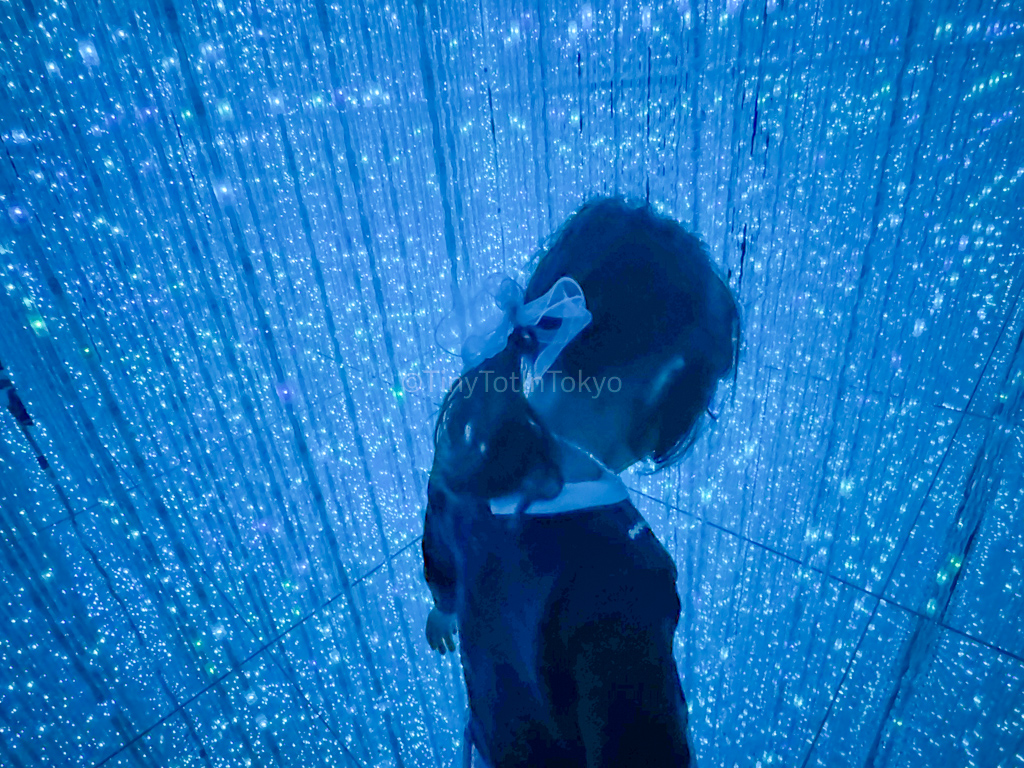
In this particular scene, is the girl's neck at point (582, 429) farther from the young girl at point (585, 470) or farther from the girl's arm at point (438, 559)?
the girl's arm at point (438, 559)

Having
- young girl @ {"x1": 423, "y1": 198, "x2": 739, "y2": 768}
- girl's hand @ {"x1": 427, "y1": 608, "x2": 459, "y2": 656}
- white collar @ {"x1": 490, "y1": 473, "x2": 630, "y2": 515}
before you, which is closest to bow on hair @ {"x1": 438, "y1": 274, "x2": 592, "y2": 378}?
young girl @ {"x1": 423, "y1": 198, "x2": 739, "y2": 768}

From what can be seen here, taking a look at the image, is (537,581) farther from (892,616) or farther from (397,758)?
(397,758)

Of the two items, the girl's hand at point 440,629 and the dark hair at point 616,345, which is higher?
the dark hair at point 616,345

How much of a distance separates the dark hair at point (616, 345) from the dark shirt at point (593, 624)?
54mm

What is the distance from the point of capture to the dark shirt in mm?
451

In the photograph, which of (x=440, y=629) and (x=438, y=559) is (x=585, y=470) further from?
(x=440, y=629)

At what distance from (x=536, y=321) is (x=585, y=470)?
16 centimetres

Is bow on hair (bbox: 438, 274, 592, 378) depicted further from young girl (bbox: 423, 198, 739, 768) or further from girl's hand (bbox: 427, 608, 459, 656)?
girl's hand (bbox: 427, 608, 459, 656)

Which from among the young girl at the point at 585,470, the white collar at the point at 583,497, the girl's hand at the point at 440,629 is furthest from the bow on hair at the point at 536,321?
the girl's hand at the point at 440,629

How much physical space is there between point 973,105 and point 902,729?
91cm

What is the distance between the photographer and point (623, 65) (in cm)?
64

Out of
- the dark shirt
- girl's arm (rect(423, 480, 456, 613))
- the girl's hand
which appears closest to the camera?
the dark shirt

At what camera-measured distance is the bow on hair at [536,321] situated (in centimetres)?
45

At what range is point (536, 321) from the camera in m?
0.49
